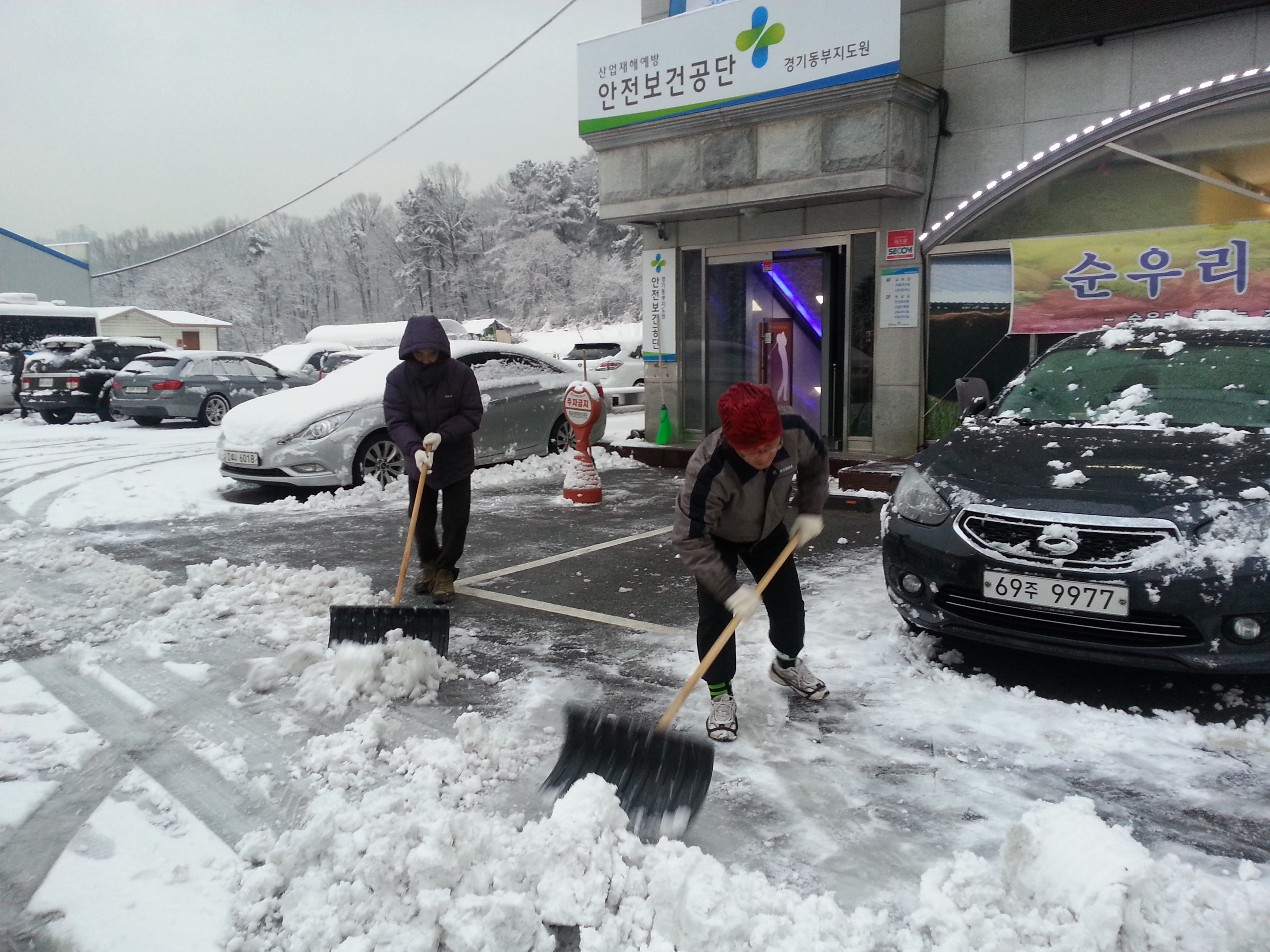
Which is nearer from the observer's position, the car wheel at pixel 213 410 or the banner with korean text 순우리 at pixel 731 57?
the banner with korean text 순우리 at pixel 731 57

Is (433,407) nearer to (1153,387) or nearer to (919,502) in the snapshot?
(919,502)

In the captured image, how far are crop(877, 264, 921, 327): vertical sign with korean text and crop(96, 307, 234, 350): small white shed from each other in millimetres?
40118

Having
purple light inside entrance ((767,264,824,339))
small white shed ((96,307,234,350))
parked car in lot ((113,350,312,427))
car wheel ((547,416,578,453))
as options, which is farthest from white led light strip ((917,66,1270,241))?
small white shed ((96,307,234,350))

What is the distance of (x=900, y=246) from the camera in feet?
Result: 33.5

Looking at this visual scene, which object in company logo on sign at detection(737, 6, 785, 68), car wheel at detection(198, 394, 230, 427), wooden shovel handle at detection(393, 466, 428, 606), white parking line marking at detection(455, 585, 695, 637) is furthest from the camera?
car wheel at detection(198, 394, 230, 427)

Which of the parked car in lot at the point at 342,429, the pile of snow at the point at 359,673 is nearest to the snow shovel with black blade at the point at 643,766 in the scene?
the pile of snow at the point at 359,673

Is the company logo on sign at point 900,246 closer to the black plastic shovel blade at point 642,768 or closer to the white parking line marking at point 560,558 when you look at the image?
the white parking line marking at point 560,558

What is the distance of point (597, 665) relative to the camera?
4.43m

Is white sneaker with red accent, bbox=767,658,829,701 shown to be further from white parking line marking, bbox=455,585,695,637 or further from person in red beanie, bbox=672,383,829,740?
white parking line marking, bbox=455,585,695,637

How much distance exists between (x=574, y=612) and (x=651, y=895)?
294 cm

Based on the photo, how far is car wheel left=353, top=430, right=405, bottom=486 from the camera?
9086 mm

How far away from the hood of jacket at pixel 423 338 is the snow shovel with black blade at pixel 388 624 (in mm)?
1800

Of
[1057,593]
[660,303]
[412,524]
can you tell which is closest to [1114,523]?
[1057,593]

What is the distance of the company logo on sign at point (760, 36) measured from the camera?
9.80 metres
